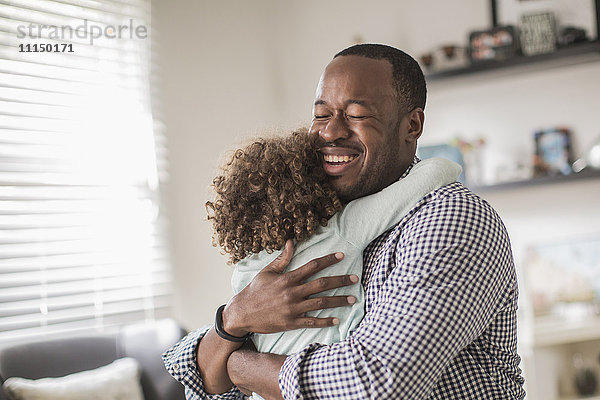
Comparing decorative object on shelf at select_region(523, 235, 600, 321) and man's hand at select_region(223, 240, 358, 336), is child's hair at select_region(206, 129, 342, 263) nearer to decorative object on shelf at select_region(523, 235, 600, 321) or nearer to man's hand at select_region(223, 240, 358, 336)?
man's hand at select_region(223, 240, 358, 336)

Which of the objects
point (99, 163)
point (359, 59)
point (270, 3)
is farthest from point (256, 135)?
point (270, 3)

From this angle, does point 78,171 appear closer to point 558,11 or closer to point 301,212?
point 301,212

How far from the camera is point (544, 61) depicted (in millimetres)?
3973

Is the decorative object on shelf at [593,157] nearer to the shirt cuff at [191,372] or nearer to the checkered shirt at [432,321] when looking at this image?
the checkered shirt at [432,321]

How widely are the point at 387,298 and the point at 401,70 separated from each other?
517mm

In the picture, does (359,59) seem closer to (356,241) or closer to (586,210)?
(356,241)

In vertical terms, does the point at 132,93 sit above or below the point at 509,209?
above

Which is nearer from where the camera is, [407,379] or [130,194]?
[407,379]

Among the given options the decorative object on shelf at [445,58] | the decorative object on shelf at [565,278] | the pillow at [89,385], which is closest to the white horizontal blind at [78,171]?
the pillow at [89,385]

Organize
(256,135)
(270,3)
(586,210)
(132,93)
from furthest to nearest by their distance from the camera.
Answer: (270,3) < (586,210) < (132,93) < (256,135)

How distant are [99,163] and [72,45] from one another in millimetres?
594

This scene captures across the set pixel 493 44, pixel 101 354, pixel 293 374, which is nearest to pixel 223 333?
pixel 293 374

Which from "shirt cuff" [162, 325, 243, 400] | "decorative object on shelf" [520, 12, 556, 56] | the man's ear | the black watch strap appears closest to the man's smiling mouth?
the man's ear

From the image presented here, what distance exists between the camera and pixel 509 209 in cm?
421
